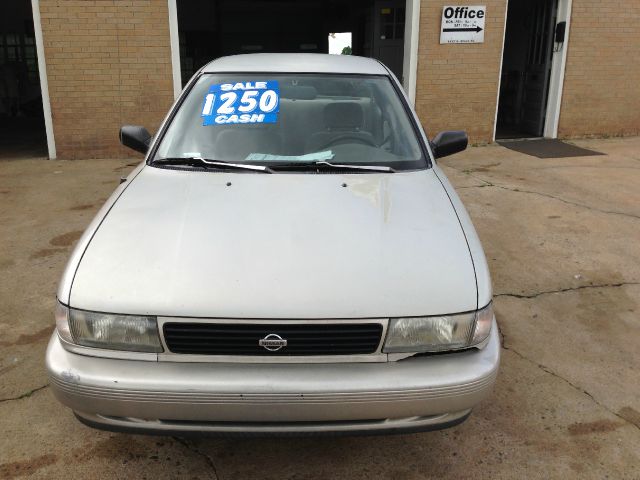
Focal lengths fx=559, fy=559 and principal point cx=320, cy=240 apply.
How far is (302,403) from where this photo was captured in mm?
1919

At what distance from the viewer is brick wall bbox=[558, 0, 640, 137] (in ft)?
31.6

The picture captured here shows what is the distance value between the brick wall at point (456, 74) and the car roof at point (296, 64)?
19.0 feet

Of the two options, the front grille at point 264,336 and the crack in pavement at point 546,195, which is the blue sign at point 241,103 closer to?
the front grille at point 264,336

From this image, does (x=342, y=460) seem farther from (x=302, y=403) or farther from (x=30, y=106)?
(x=30, y=106)

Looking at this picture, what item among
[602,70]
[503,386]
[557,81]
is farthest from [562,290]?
[602,70]

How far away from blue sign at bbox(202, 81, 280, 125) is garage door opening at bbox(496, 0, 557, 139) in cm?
817

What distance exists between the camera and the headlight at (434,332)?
78.9 inches

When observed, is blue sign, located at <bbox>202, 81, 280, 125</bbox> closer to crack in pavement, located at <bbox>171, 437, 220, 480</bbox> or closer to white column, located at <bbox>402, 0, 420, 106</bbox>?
crack in pavement, located at <bbox>171, 437, 220, 480</bbox>

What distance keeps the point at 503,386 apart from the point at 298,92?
2023 millimetres

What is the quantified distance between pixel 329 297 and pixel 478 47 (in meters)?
8.43

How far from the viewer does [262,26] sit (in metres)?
19.4

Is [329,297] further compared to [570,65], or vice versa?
[570,65]

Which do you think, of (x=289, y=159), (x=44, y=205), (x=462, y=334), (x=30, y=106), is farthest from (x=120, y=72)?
(x=30, y=106)

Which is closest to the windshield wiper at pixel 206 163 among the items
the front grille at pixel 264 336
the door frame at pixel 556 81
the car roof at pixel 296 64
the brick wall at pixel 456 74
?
the car roof at pixel 296 64
